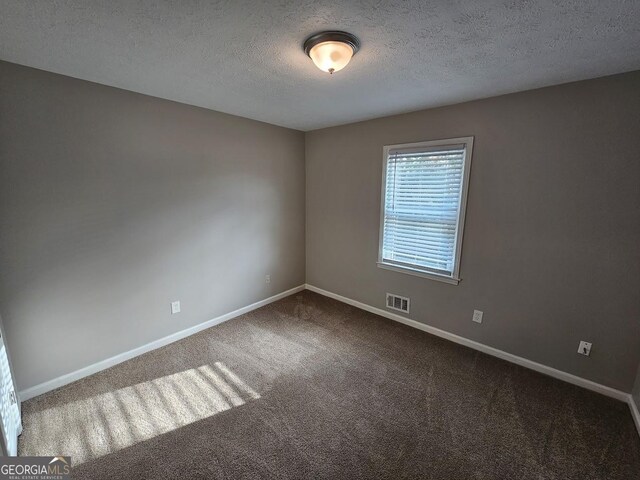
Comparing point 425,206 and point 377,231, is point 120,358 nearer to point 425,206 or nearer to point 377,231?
point 377,231

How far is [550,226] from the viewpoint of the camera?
2230mm

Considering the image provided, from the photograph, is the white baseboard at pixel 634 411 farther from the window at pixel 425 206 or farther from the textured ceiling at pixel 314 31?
the textured ceiling at pixel 314 31

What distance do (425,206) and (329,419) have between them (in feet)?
7.17

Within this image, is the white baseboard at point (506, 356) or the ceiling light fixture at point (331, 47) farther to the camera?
the white baseboard at point (506, 356)

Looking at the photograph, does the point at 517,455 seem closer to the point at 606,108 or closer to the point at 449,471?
the point at 449,471

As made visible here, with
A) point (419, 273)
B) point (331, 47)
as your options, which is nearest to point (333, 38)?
point (331, 47)

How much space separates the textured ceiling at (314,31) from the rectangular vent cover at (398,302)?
7.13 feet

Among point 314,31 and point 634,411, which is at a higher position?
point 314,31

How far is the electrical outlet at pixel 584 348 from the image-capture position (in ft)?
7.09

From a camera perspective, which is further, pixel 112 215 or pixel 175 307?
pixel 175 307

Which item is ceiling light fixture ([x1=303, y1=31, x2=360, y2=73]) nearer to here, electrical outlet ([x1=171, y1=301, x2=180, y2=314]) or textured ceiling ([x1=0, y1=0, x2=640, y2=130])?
textured ceiling ([x1=0, y1=0, x2=640, y2=130])
